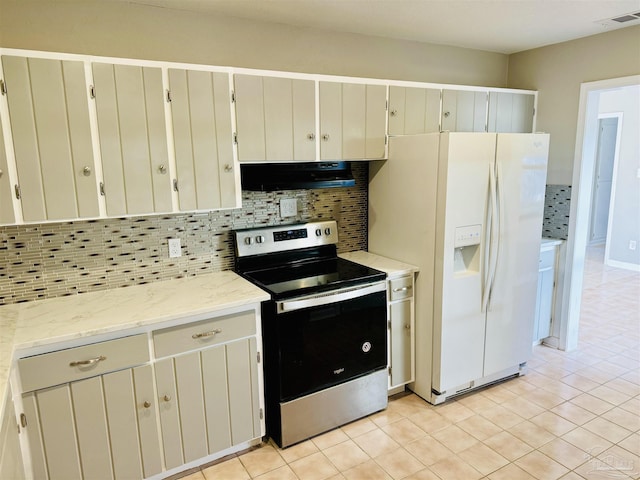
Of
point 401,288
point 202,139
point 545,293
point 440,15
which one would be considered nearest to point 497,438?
point 401,288

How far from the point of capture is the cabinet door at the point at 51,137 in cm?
190

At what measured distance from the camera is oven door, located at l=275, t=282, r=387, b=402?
7.75 feet

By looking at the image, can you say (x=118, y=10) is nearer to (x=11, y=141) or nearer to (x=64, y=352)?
(x=11, y=141)

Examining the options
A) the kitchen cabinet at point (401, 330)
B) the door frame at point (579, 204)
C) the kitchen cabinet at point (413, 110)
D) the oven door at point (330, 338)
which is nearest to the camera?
the oven door at point (330, 338)

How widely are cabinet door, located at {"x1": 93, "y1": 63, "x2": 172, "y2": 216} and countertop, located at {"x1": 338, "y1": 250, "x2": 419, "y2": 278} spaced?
1.40m

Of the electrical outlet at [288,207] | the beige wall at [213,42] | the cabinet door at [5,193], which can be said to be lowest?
the electrical outlet at [288,207]

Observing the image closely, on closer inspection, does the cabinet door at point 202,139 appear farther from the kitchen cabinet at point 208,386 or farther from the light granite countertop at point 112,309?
the kitchen cabinet at point 208,386

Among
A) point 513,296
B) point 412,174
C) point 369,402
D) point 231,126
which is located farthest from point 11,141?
point 513,296

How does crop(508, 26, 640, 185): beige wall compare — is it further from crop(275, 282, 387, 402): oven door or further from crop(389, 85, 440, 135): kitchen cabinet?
crop(275, 282, 387, 402): oven door

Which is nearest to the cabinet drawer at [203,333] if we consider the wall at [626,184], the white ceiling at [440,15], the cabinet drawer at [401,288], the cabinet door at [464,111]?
the cabinet drawer at [401,288]

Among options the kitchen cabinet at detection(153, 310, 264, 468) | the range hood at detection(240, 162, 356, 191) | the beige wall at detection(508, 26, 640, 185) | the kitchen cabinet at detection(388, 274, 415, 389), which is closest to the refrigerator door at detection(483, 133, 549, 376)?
the kitchen cabinet at detection(388, 274, 415, 389)

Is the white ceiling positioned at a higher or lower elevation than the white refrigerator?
higher

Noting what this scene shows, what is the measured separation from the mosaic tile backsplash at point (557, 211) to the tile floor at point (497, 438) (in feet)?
3.49

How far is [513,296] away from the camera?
3.03m
